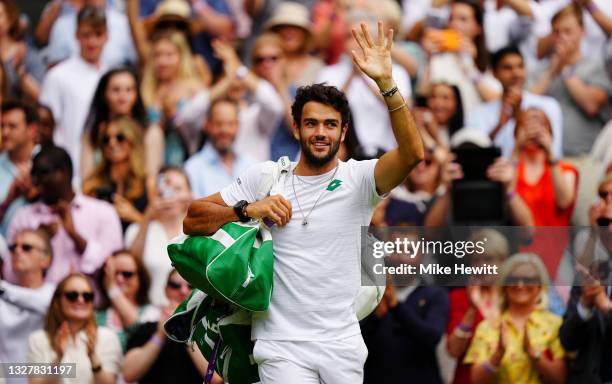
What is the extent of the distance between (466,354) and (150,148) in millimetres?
3162

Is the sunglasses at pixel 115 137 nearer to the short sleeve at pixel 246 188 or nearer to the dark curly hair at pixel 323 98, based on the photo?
the short sleeve at pixel 246 188

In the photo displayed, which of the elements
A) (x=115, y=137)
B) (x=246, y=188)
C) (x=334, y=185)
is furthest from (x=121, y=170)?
(x=334, y=185)

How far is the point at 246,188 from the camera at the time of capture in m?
5.75

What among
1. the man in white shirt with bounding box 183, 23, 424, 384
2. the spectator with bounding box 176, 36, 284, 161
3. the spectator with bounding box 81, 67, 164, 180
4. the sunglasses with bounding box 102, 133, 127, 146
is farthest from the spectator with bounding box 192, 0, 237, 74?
the man in white shirt with bounding box 183, 23, 424, 384

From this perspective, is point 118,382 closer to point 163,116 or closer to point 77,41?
point 163,116

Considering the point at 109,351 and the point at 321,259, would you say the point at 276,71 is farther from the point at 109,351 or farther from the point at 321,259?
the point at 321,259

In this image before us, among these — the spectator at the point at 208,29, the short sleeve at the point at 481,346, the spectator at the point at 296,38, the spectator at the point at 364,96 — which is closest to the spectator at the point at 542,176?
the spectator at the point at 364,96

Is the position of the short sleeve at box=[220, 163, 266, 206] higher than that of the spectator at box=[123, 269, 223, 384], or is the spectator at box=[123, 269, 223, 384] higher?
the short sleeve at box=[220, 163, 266, 206]

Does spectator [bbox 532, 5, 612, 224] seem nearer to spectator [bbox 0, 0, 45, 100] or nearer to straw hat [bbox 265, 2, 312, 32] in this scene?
straw hat [bbox 265, 2, 312, 32]

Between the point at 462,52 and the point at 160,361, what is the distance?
12.4ft

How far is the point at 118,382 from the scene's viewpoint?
8281 millimetres

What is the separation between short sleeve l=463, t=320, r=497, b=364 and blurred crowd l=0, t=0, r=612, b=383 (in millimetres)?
14

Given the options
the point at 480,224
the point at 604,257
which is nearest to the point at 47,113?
the point at 480,224

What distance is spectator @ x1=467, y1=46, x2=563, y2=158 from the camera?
963 cm
